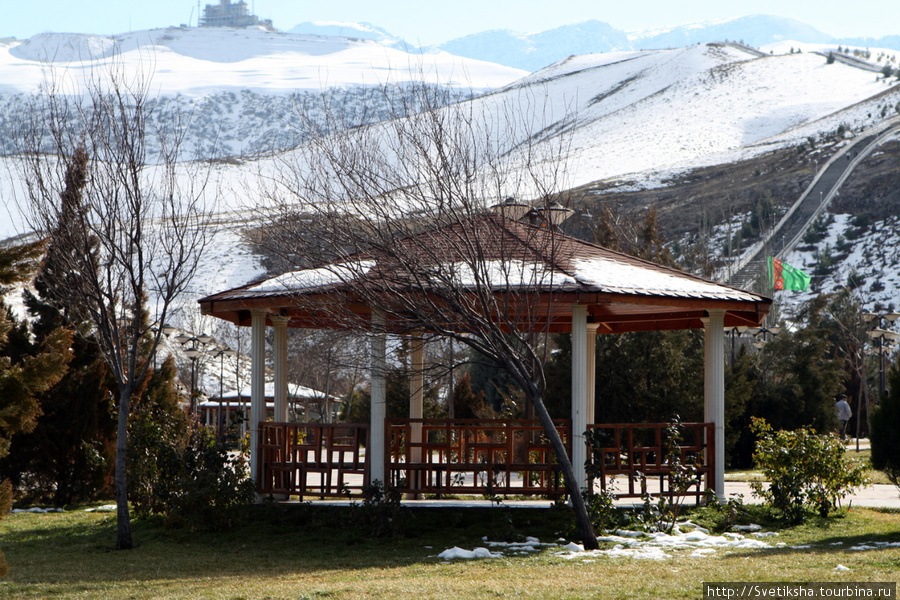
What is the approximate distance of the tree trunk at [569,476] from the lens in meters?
8.73

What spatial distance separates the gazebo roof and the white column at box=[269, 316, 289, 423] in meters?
0.22

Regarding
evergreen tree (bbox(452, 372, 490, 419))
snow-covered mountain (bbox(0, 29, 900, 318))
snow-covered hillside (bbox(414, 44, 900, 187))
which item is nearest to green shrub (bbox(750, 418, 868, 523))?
evergreen tree (bbox(452, 372, 490, 419))

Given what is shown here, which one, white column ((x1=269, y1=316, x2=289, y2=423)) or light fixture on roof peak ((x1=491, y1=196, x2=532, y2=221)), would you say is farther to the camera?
white column ((x1=269, y1=316, x2=289, y2=423))

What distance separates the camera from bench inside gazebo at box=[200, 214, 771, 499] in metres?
8.80

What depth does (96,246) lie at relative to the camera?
375 inches

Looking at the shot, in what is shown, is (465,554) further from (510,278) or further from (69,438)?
(69,438)

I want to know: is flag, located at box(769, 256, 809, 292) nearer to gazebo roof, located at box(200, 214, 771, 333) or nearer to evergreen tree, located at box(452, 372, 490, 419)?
evergreen tree, located at box(452, 372, 490, 419)

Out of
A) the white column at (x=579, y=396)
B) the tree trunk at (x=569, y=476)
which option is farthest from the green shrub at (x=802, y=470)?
the tree trunk at (x=569, y=476)

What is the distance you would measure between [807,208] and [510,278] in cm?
6405

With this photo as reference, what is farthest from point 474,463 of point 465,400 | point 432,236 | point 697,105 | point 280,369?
point 697,105

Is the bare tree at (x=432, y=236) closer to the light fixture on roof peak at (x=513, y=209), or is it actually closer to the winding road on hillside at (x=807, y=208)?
the light fixture on roof peak at (x=513, y=209)

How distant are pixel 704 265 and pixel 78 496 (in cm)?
2423

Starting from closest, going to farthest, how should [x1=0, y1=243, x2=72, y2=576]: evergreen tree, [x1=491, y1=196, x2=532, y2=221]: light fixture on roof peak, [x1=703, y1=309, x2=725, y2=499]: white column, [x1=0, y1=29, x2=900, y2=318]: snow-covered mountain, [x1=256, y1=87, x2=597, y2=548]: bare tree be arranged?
[x1=0, y1=243, x2=72, y2=576]: evergreen tree → [x1=256, y1=87, x2=597, y2=548]: bare tree → [x1=491, y1=196, x2=532, y2=221]: light fixture on roof peak → [x1=703, y1=309, x2=725, y2=499]: white column → [x1=0, y1=29, x2=900, y2=318]: snow-covered mountain

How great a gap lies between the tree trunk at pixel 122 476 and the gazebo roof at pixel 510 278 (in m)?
1.76
